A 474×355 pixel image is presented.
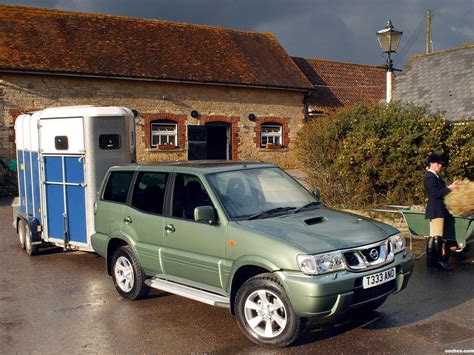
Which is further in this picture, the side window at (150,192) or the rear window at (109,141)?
the rear window at (109,141)

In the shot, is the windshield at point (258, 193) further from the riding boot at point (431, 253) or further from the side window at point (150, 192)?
the riding boot at point (431, 253)

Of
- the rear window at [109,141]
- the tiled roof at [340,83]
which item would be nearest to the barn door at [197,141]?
the tiled roof at [340,83]

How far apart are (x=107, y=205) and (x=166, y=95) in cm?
1652

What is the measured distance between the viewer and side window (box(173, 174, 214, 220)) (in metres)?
6.21

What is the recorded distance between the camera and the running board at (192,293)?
557 centimetres

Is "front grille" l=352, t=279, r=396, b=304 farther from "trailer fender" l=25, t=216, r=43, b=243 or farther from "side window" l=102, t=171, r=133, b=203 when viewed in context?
"trailer fender" l=25, t=216, r=43, b=243

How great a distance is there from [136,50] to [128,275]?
18.3 meters

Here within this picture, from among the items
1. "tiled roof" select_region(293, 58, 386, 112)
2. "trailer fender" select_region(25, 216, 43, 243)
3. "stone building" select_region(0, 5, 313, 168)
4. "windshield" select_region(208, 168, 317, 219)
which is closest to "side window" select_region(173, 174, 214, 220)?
"windshield" select_region(208, 168, 317, 219)

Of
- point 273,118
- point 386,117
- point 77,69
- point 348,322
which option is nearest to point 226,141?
point 273,118

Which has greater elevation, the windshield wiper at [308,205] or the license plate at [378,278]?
the windshield wiper at [308,205]

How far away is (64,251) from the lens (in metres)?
10.3

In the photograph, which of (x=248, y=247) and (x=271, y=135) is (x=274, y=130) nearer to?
(x=271, y=135)

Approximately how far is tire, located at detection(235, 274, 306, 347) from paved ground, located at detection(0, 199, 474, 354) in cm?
12

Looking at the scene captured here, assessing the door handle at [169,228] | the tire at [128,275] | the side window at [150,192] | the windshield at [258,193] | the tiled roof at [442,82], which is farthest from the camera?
the tiled roof at [442,82]
